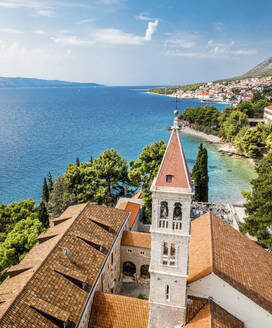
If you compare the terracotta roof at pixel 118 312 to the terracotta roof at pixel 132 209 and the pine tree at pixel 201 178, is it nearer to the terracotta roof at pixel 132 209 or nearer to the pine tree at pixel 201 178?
the terracotta roof at pixel 132 209

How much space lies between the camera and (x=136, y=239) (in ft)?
95.2

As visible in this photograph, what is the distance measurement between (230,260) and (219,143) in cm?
8209

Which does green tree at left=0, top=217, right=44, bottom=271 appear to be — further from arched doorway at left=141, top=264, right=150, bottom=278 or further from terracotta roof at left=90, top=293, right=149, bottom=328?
arched doorway at left=141, top=264, right=150, bottom=278

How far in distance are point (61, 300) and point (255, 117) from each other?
111841mm

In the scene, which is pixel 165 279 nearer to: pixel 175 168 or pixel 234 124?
pixel 175 168

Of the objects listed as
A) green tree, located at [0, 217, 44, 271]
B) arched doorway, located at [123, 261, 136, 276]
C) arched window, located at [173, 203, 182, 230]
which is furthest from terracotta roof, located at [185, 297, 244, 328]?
green tree, located at [0, 217, 44, 271]

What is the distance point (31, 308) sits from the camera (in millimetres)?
16531

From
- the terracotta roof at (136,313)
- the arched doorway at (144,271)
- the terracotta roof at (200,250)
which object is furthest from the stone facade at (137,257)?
the terracotta roof at (136,313)

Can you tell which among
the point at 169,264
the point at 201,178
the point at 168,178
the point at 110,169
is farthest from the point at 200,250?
the point at 110,169

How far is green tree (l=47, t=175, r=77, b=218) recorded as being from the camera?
4169 cm

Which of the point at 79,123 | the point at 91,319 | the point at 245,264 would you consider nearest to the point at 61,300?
the point at 91,319

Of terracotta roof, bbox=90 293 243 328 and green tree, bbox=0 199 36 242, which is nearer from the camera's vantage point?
terracotta roof, bbox=90 293 243 328

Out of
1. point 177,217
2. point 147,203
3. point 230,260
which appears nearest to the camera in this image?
point 177,217

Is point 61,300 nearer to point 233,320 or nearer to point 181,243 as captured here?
point 181,243
